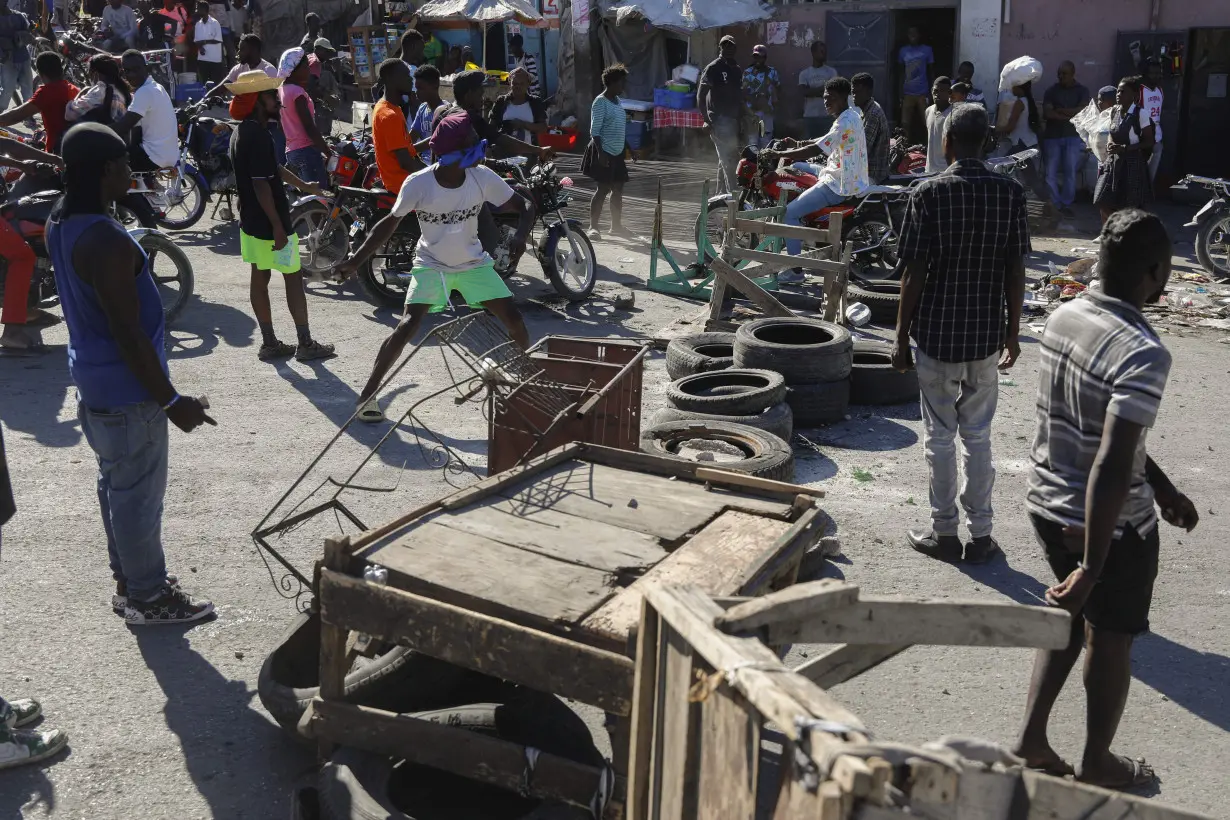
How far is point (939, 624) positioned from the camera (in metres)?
2.40

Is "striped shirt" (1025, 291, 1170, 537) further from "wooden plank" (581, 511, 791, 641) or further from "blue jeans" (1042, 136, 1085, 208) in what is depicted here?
"blue jeans" (1042, 136, 1085, 208)

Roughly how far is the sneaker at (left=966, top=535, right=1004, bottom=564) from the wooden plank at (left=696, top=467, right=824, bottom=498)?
1794 mm

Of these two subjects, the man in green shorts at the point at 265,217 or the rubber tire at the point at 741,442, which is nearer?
the rubber tire at the point at 741,442

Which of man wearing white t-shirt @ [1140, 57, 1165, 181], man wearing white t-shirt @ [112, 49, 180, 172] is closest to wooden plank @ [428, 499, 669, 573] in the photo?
man wearing white t-shirt @ [112, 49, 180, 172]

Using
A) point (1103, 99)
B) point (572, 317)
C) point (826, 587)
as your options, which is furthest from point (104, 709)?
point (1103, 99)

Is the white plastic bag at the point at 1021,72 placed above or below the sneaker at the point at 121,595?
above

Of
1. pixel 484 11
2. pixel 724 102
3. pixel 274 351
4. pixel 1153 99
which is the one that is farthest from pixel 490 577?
pixel 484 11

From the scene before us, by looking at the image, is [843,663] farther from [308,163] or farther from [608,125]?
[608,125]

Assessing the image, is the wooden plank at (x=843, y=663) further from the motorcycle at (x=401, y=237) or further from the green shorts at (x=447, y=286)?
the motorcycle at (x=401, y=237)

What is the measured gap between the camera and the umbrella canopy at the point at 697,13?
61.6 ft

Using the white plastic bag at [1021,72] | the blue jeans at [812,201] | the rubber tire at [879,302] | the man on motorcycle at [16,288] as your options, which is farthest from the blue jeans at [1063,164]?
the man on motorcycle at [16,288]

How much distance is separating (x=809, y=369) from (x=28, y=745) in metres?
4.97

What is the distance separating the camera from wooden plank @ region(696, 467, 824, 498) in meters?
4.09

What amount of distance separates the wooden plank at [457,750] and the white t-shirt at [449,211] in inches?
150
